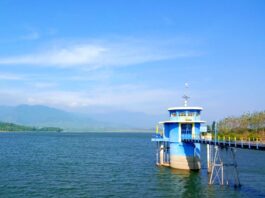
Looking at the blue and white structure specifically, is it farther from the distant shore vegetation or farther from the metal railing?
the distant shore vegetation

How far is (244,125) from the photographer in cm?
11944

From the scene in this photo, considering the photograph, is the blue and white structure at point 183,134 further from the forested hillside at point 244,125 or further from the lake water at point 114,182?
the forested hillside at point 244,125

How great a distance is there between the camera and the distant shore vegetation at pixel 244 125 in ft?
362

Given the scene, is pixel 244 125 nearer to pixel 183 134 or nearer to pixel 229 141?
pixel 183 134

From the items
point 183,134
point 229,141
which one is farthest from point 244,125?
point 229,141

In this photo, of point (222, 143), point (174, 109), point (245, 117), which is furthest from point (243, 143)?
point (245, 117)

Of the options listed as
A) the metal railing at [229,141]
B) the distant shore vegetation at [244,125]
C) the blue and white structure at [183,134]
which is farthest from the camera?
the distant shore vegetation at [244,125]

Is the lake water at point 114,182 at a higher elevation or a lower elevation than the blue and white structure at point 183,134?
lower

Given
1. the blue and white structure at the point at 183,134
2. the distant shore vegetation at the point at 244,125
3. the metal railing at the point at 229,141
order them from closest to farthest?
the metal railing at the point at 229,141
the blue and white structure at the point at 183,134
the distant shore vegetation at the point at 244,125

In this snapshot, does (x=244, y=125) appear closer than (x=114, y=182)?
No

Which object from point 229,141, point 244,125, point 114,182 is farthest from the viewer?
point 244,125

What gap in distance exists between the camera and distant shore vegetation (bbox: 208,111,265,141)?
362ft

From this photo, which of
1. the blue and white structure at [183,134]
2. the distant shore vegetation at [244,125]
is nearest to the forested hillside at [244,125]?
the distant shore vegetation at [244,125]

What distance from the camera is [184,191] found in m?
37.7
